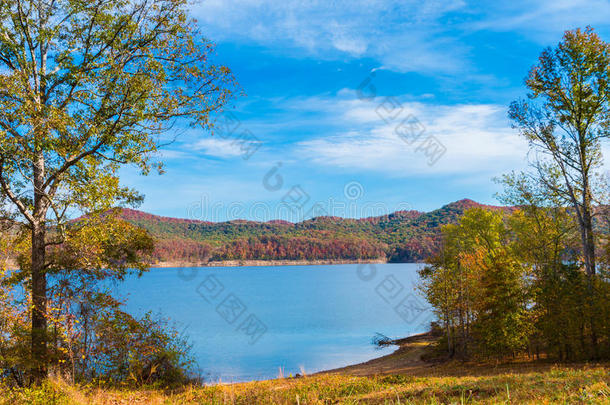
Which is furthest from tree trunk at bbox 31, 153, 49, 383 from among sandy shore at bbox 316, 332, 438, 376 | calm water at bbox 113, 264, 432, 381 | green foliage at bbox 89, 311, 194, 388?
sandy shore at bbox 316, 332, 438, 376

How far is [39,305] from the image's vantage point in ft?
42.8

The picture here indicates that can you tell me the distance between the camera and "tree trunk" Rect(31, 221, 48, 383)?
12.4 meters

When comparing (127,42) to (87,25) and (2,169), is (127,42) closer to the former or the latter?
(87,25)

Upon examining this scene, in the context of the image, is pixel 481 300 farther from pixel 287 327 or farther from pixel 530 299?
pixel 287 327

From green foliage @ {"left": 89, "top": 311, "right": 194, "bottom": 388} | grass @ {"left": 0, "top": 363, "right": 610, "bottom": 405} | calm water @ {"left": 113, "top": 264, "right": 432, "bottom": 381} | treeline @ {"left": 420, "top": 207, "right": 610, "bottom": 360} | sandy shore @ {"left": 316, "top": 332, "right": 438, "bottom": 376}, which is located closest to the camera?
grass @ {"left": 0, "top": 363, "right": 610, "bottom": 405}

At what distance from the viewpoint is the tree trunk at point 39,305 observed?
40.7 ft

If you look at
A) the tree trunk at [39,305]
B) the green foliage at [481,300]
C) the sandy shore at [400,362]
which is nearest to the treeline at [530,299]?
the green foliage at [481,300]

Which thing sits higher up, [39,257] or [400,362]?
[39,257]

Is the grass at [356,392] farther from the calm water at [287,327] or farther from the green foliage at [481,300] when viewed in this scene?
the calm water at [287,327]

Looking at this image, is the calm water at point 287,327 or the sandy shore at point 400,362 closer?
the sandy shore at point 400,362

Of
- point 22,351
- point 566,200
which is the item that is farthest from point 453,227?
point 22,351

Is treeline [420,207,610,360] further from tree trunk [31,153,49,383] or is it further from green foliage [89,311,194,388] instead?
tree trunk [31,153,49,383]

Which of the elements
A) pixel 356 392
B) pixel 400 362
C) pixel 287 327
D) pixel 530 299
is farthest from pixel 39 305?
pixel 287 327

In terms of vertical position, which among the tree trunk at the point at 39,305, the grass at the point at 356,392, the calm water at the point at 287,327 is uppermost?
the tree trunk at the point at 39,305
